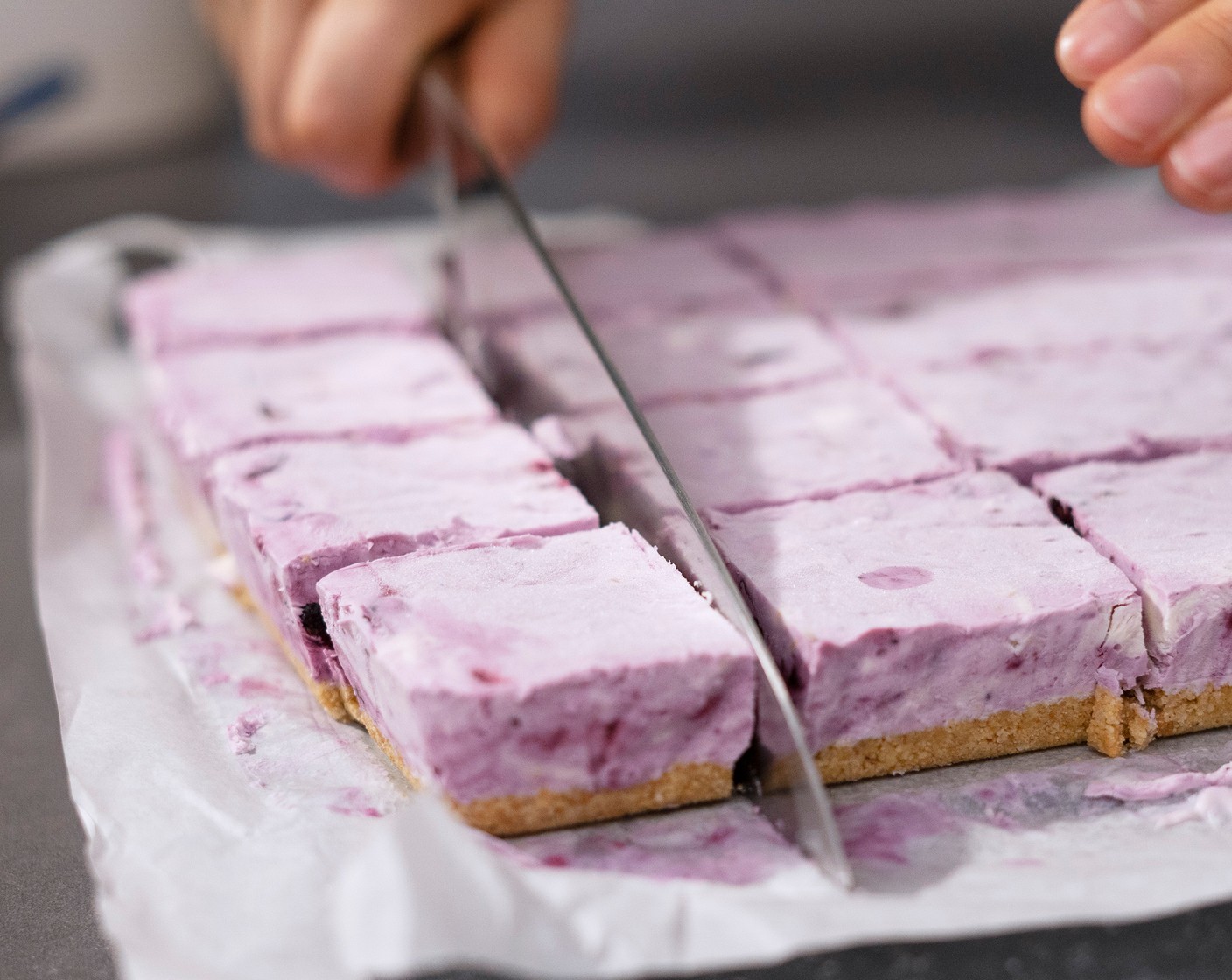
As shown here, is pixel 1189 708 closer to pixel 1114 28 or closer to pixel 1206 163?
pixel 1206 163

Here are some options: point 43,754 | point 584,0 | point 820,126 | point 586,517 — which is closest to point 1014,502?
point 586,517

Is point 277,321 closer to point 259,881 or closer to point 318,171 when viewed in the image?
point 318,171

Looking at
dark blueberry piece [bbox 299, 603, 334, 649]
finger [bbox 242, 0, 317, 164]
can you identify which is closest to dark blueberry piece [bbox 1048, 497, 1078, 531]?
dark blueberry piece [bbox 299, 603, 334, 649]

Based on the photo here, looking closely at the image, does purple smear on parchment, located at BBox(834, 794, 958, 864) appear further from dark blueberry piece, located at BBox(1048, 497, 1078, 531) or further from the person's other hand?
the person's other hand

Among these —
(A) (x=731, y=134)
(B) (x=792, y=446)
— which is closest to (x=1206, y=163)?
(B) (x=792, y=446)

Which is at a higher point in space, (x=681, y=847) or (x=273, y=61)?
(x=273, y=61)
